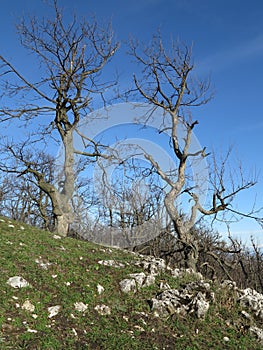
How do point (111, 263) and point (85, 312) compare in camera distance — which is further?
point (111, 263)

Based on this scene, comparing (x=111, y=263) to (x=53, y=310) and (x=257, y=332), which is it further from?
(x=257, y=332)

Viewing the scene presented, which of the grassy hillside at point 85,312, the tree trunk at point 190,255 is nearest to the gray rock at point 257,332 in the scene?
the grassy hillside at point 85,312

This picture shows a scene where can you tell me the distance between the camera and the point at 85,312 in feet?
23.6

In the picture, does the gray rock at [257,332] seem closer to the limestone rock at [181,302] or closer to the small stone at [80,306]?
the limestone rock at [181,302]

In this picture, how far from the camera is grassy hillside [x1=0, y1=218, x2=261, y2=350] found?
20.5 ft

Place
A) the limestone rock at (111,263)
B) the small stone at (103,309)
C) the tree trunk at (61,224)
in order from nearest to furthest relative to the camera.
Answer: the small stone at (103,309) < the limestone rock at (111,263) < the tree trunk at (61,224)

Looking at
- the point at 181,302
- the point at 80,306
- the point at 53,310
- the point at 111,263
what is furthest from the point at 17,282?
the point at 181,302

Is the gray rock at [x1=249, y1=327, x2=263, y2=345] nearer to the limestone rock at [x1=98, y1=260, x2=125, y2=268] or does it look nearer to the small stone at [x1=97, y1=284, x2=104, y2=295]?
the small stone at [x1=97, y1=284, x2=104, y2=295]

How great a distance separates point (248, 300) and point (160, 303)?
289 cm

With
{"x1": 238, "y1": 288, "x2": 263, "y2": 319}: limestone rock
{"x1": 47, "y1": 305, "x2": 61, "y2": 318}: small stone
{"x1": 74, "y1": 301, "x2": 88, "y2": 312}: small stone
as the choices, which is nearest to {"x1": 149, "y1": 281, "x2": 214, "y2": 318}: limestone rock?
{"x1": 238, "y1": 288, "x2": 263, "y2": 319}: limestone rock

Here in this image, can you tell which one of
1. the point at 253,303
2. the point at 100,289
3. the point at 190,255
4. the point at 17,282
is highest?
the point at 190,255

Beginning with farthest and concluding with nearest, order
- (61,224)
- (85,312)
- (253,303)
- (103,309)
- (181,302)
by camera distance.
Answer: (61,224), (253,303), (181,302), (103,309), (85,312)

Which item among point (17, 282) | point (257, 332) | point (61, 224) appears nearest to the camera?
point (17, 282)

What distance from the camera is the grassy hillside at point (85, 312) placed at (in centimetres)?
625
